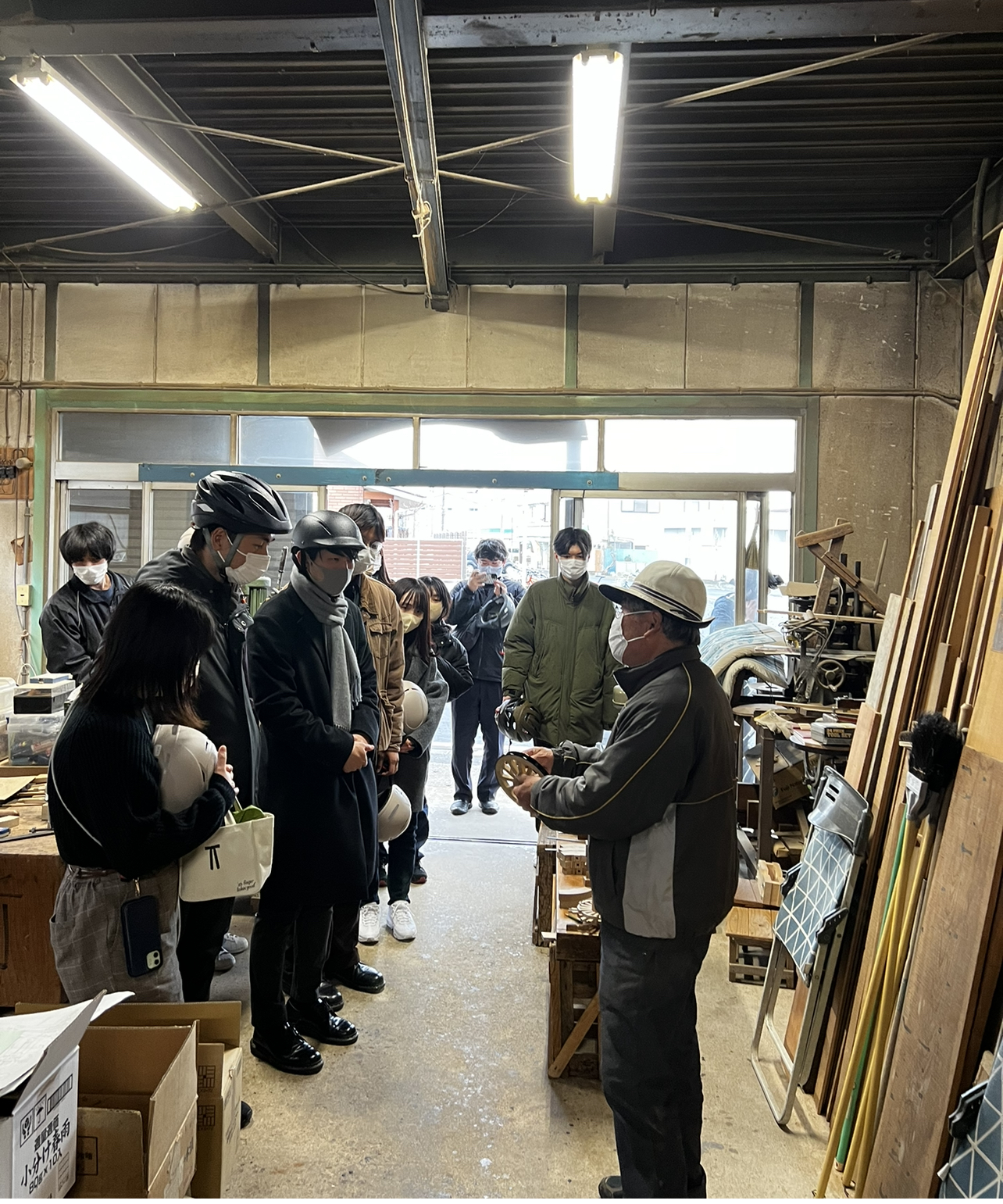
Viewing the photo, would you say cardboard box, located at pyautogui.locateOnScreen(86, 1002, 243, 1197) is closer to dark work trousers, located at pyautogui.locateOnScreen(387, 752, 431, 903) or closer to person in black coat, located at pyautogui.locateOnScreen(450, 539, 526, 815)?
dark work trousers, located at pyautogui.locateOnScreen(387, 752, 431, 903)

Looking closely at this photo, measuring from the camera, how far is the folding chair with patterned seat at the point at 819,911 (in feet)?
7.80

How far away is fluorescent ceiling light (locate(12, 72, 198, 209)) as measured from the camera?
339 cm

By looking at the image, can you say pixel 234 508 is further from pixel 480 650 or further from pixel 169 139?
pixel 480 650

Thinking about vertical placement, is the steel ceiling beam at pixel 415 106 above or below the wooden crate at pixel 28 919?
above

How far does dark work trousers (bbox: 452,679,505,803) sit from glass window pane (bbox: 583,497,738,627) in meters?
1.15

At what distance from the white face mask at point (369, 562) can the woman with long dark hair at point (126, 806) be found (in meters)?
1.18

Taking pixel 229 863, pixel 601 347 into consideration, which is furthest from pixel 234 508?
pixel 601 347

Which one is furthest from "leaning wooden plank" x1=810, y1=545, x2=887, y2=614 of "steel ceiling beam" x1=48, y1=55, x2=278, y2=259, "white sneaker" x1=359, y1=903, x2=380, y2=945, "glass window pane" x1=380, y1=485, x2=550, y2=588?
"steel ceiling beam" x1=48, y1=55, x2=278, y2=259

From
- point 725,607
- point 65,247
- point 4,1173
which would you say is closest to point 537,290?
point 725,607

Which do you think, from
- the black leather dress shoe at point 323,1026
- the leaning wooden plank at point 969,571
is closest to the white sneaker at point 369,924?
the black leather dress shoe at point 323,1026

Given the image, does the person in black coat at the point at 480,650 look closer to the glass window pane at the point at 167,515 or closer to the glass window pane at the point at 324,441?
the glass window pane at the point at 324,441

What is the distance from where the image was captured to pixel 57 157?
482 centimetres

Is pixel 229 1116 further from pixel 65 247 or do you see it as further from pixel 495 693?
pixel 65 247

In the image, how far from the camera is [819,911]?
96.9 inches
